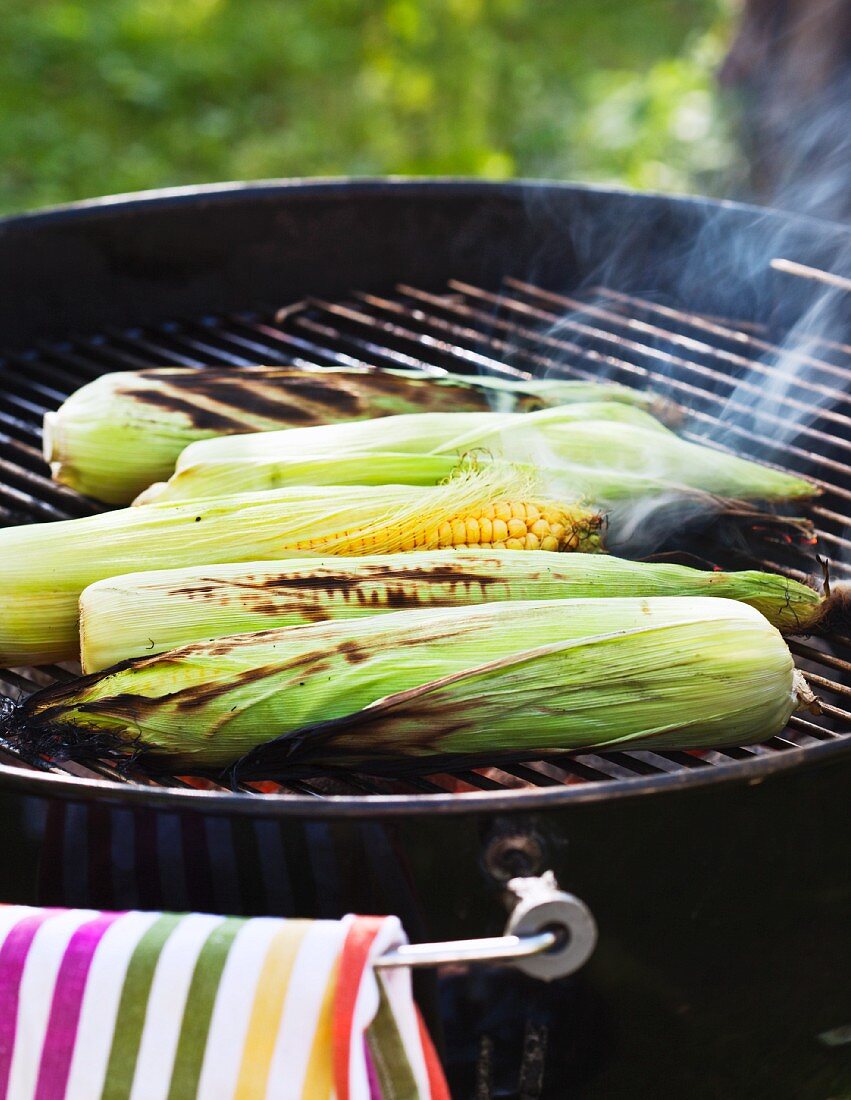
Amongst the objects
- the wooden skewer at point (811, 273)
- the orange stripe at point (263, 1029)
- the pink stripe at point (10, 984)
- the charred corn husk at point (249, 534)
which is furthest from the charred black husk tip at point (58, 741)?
the wooden skewer at point (811, 273)

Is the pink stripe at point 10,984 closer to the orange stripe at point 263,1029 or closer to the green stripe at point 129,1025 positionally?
the green stripe at point 129,1025

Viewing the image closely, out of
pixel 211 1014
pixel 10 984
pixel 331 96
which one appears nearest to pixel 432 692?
pixel 211 1014

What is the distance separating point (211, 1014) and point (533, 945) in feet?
1.17

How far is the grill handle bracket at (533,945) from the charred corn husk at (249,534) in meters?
0.77

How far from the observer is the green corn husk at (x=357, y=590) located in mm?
1725

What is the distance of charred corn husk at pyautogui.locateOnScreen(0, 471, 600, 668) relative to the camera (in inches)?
73.4

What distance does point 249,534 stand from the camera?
1929 mm

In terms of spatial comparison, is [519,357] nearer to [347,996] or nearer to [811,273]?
[811,273]

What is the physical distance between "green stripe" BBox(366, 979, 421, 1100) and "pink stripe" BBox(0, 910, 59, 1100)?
39 cm

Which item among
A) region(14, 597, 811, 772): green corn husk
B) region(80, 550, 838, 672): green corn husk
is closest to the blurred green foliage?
region(80, 550, 838, 672): green corn husk

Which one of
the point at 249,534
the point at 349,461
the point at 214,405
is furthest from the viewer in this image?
the point at 214,405

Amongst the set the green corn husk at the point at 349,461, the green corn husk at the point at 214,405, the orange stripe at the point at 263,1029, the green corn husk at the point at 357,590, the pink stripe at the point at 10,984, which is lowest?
the orange stripe at the point at 263,1029

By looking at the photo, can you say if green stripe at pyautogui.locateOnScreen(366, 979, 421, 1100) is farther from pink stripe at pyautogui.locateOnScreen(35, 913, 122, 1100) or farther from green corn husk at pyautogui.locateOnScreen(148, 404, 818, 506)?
green corn husk at pyautogui.locateOnScreen(148, 404, 818, 506)

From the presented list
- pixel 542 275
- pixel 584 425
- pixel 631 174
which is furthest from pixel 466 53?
pixel 584 425
